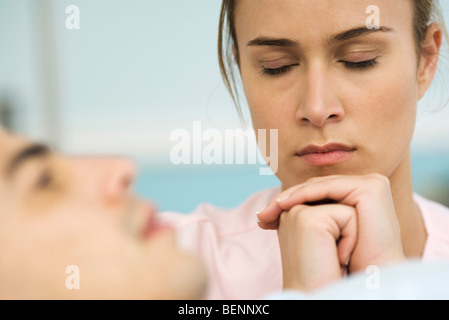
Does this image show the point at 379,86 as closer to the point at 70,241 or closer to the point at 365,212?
the point at 365,212

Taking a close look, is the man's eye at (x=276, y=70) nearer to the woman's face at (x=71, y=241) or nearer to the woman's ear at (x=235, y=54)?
the woman's ear at (x=235, y=54)

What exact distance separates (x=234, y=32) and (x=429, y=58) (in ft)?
1.21

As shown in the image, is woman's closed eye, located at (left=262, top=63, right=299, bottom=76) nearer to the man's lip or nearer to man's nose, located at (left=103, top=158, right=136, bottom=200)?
the man's lip

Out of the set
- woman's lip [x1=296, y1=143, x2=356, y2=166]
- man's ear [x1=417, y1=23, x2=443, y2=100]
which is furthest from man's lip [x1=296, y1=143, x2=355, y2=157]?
man's ear [x1=417, y1=23, x2=443, y2=100]

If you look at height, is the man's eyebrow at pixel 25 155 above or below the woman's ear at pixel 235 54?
below

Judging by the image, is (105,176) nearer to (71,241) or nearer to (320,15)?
(71,241)

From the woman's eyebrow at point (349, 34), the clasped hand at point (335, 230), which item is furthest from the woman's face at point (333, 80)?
the clasped hand at point (335, 230)

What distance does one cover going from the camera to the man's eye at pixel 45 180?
0.48m

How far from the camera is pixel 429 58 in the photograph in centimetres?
93
